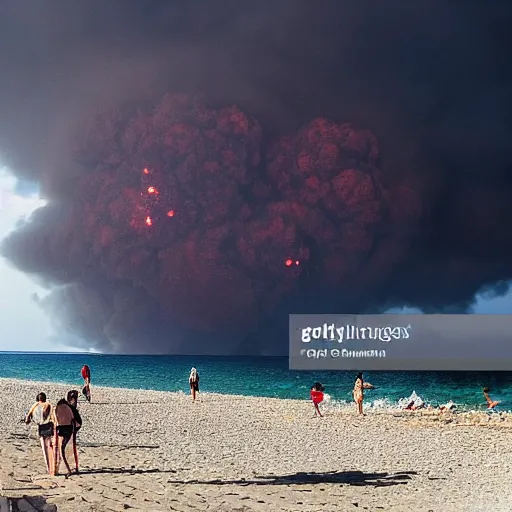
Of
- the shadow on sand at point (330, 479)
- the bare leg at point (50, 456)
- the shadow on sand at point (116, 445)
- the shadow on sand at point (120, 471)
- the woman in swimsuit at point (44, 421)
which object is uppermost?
the woman in swimsuit at point (44, 421)

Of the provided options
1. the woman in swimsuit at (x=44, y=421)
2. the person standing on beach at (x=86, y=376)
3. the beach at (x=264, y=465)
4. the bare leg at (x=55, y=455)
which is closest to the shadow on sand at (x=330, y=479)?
the beach at (x=264, y=465)

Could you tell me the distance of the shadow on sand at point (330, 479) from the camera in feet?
49.0

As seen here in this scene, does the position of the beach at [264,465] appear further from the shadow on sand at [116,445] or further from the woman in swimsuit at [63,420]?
the woman in swimsuit at [63,420]

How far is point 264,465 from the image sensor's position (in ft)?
56.9

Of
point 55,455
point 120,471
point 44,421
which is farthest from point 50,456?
point 120,471

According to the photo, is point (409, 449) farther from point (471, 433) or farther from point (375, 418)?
point (375, 418)

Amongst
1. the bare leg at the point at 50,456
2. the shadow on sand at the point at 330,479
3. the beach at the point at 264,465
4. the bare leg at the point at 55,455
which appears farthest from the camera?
the shadow on sand at the point at 330,479

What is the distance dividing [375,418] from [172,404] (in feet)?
37.1

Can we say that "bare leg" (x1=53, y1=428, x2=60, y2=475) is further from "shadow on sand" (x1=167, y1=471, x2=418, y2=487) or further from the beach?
"shadow on sand" (x1=167, y1=471, x2=418, y2=487)

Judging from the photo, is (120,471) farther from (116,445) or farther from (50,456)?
(116,445)

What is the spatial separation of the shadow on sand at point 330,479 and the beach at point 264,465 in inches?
1.0

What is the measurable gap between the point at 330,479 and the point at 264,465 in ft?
7.76

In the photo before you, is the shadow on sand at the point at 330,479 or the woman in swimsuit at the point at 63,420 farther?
the shadow on sand at the point at 330,479

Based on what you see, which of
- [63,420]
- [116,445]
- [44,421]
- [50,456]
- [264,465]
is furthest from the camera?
[116,445]
